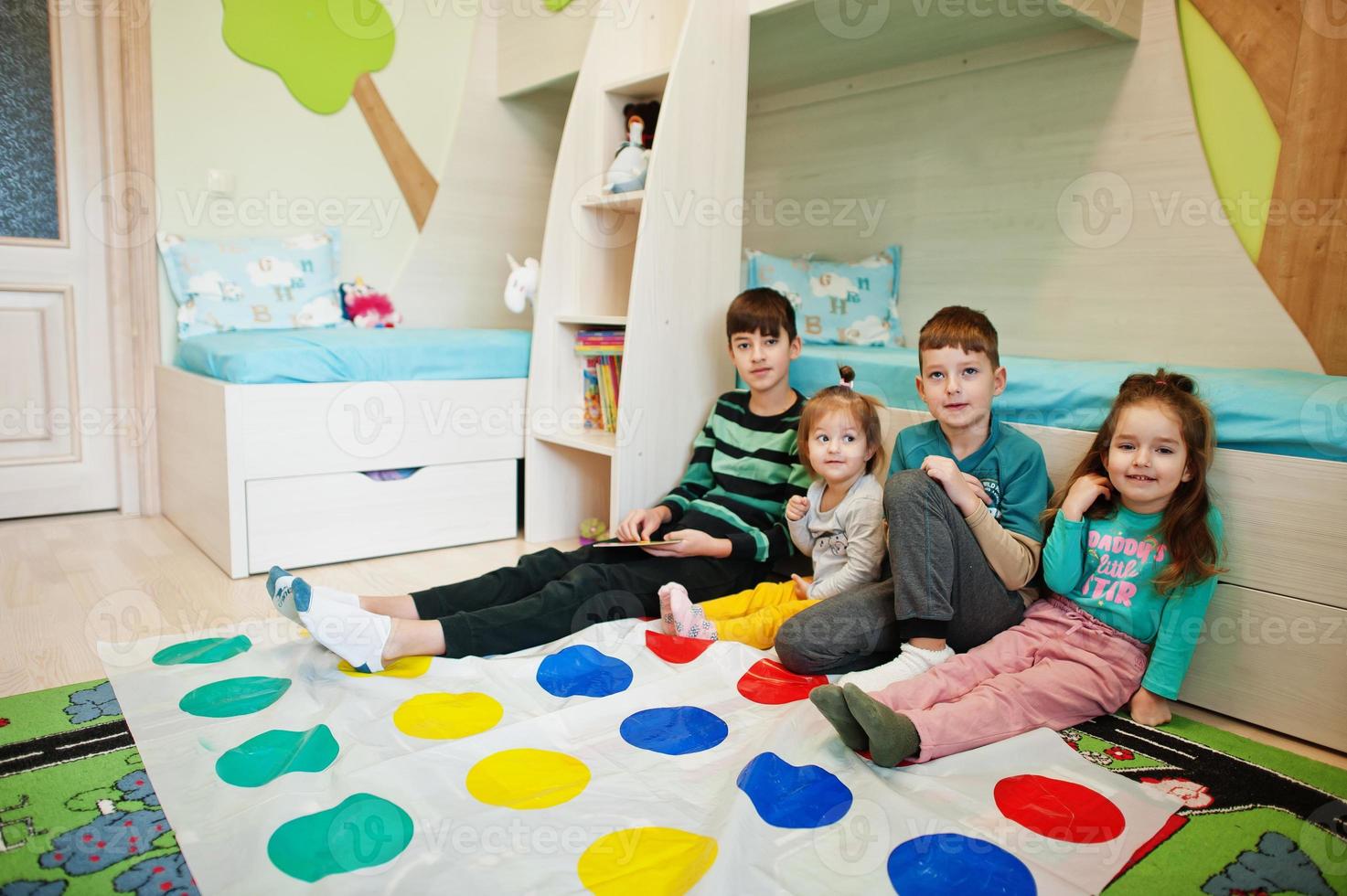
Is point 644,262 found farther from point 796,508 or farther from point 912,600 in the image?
point 912,600

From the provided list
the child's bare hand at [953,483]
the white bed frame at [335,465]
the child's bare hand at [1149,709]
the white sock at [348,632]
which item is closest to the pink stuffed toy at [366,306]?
the white bed frame at [335,465]

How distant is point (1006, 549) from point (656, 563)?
654 millimetres

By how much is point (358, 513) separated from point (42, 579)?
2.12 ft

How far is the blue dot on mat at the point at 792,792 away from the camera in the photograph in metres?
1.03

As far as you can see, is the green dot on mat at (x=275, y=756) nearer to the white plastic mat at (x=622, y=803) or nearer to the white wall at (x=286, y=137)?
the white plastic mat at (x=622, y=803)

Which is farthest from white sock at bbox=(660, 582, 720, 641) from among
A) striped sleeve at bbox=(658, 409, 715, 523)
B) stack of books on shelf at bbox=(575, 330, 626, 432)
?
stack of books on shelf at bbox=(575, 330, 626, 432)

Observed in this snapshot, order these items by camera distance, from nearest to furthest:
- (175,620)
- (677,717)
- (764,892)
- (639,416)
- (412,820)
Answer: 1. (764,892)
2. (412,820)
3. (677,717)
4. (175,620)
5. (639,416)

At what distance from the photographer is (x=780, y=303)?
6.10 feet

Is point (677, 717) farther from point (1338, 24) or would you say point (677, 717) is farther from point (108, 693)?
point (1338, 24)

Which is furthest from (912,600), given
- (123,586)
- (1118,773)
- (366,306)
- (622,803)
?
(366,306)

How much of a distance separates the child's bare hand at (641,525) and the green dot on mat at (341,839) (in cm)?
81

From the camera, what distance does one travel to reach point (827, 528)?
1638 millimetres

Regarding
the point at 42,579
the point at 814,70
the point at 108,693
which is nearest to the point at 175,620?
the point at 108,693

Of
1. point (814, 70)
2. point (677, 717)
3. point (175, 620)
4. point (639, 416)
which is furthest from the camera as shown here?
point (814, 70)
